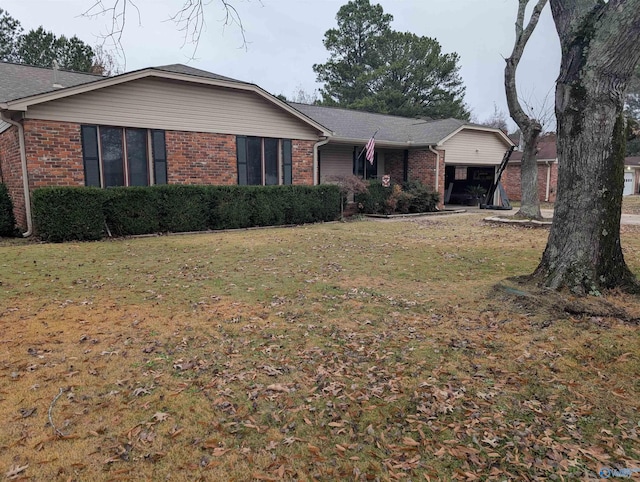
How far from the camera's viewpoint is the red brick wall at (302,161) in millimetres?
15288

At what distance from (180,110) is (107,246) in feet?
16.8

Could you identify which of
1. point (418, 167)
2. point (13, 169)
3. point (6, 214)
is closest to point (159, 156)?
point (13, 169)

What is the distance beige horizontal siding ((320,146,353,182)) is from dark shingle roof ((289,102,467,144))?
2.82 feet

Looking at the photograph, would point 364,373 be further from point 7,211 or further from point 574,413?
point 7,211

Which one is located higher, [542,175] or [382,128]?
[382,128]

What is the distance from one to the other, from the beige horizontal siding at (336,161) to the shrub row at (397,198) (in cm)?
193

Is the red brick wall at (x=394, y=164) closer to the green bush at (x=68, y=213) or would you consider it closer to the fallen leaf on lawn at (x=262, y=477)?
the green bush at (x=68, y=213)

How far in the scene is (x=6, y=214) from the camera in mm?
10750

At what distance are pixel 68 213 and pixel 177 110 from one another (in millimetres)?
4516

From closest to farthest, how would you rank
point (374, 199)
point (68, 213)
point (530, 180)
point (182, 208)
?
point (68, 213), point (182, 208), point (530, 180), point (374, 199)

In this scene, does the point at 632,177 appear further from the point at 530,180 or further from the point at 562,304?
the point at 562,304

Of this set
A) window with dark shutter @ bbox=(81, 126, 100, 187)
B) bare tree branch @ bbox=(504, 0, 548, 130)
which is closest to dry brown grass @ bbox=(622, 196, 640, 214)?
bare tree branch @ bbox=(504, 0, 548, 130)

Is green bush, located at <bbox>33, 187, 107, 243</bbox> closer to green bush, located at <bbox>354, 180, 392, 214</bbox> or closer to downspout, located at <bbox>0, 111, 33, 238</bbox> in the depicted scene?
downspout, located at <bbox>0, 111, 33, 238</bbox>

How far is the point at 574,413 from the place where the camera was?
2990mm
